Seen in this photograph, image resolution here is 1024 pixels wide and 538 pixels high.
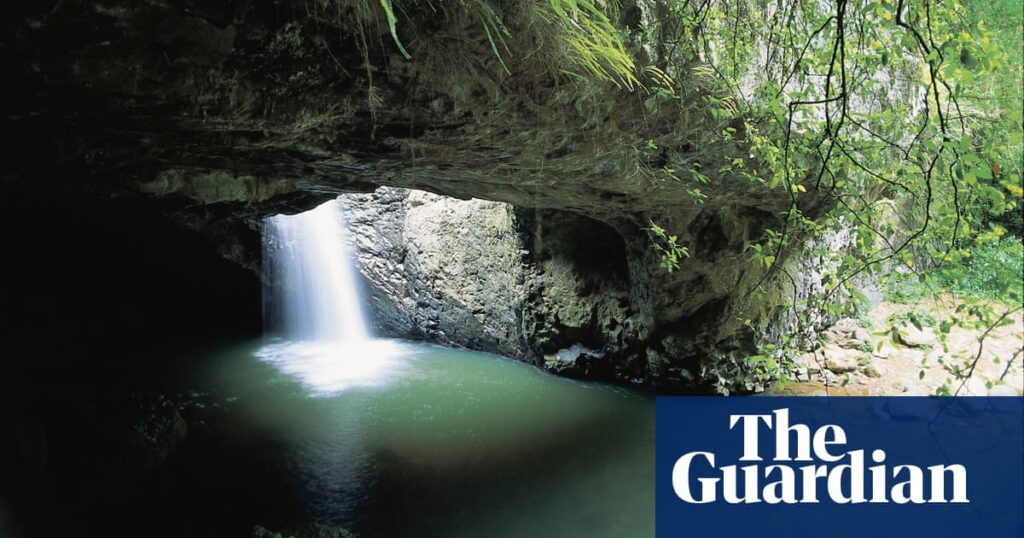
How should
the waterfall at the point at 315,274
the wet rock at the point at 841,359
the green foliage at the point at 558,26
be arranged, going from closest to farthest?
the green foliage at the point at 558,26 → the wet rock at the point at 841,359 → the waterfall at the point at 315,274

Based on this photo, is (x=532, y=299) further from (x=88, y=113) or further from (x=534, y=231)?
(x=88, y=113)

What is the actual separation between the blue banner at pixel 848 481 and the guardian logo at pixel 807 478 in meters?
0.01

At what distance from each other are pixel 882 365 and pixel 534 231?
5.27 meters

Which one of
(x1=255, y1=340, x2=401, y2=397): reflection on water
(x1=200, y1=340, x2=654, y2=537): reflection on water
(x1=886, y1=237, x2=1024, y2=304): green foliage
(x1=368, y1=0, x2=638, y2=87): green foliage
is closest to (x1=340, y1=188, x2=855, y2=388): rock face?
(x1=200, y1=340, x2=654, y2=537): reflection on water

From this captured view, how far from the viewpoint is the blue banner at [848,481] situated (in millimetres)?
4848

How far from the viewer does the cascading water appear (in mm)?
11695

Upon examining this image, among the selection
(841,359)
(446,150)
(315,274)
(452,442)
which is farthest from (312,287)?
(841,359)

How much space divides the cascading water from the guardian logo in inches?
270

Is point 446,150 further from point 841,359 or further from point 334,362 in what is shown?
point 841,359

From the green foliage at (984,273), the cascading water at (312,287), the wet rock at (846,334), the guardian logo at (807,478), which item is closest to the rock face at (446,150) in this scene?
the green foliage at (984,273)

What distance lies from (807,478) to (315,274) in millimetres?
9443

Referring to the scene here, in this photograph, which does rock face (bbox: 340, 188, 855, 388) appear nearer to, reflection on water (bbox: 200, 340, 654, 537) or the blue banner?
reflection on water (bbox: 200, 340, 654, 537)

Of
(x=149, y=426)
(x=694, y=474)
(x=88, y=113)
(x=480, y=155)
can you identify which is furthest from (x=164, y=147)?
(x=694, y=474)

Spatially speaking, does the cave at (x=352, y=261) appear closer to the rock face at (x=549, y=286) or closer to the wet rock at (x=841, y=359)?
the rock face at (x=549, y=286)
